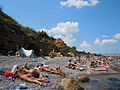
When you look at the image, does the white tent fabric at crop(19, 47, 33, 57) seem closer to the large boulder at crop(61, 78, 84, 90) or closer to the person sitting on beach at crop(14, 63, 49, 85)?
the person sitting on beach at crop(14, 63, 49, 85)

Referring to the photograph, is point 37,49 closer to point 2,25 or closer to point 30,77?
point 2,25

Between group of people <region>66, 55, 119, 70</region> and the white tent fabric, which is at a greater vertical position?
the white tent fabric

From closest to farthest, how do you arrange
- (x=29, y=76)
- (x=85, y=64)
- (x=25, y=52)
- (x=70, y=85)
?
(x=70, y=85), (x=29, y=76), (x=25, y=52), (x=85, y=64)

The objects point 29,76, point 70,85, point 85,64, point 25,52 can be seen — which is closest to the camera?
point 70,85

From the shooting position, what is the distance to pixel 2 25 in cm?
2591

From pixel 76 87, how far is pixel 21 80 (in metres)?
3.06

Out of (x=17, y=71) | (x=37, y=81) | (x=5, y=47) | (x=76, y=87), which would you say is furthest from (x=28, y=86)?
(x=5, y=47)

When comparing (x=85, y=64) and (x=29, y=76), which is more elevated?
(x=85, y=64)

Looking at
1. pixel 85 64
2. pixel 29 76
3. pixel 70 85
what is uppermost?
pixel 85 64

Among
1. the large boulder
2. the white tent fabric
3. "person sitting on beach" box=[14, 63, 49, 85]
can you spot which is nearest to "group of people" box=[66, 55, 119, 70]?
the white tent fabric

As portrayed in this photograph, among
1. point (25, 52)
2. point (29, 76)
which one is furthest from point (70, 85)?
point (25, 52)

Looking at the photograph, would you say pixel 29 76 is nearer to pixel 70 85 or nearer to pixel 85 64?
pixel 70 85

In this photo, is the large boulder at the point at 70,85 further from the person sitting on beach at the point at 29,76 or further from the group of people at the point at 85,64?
the group of people at the point at 85,64

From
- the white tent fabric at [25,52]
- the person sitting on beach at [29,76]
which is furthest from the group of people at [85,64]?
the person sitting on beach at [29,76]
